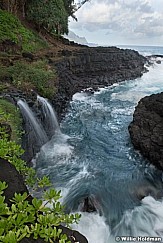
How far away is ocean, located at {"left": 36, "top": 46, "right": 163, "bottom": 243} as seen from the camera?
19.1 feet

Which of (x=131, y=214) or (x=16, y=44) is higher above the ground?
(x=16, y=44)

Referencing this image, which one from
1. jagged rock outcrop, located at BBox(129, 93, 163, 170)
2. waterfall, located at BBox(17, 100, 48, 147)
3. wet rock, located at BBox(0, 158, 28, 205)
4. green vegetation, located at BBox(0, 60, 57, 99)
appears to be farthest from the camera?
green vegetation, located at BBox(0, 60, 57, 99)

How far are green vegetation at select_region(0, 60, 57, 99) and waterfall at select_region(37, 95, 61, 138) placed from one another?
2.35 feet

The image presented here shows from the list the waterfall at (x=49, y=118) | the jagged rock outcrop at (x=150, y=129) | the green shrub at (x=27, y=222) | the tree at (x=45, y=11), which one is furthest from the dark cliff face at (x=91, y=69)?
the green shrub at (x=27, y=222)

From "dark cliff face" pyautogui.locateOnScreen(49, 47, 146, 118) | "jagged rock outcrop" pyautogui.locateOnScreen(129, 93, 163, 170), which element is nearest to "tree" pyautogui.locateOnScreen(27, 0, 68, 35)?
"dark cliff face" pyautogui.locateOnScreen(49, 47, 146, 118)

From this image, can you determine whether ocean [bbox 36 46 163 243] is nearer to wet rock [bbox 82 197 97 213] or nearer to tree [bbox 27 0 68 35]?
wet rock [bbox 82 197 97 213]

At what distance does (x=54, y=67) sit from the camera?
49.7 feet

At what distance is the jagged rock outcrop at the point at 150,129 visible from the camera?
8.28m

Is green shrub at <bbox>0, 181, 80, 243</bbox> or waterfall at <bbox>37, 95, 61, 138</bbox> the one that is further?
waterfall at <bbox>37, 95, 61, 138</bbox>

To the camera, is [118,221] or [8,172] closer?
[8,172]

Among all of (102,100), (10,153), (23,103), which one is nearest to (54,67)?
(102,100)

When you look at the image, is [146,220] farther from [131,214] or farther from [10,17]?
[10,17]

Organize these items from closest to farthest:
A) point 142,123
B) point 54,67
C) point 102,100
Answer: point 142,123 → point 54,67 → point 102,100

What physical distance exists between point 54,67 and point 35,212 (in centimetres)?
1391
